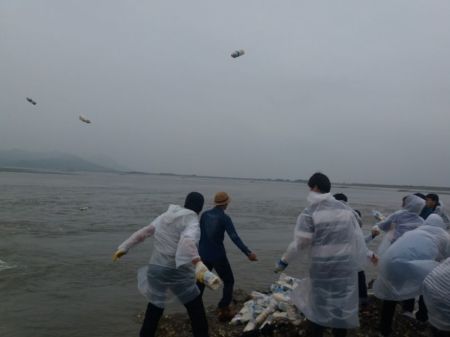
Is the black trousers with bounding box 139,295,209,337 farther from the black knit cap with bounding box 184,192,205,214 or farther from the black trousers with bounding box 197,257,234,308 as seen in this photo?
the black trousers with bounding box 197,257,234,308

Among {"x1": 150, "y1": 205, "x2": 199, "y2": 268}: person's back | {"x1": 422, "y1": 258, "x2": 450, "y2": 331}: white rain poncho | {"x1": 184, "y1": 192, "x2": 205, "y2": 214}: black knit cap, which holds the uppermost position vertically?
{"x1": 184, "y1": 192, "x2": 205, "y2": 214}: black knit cap

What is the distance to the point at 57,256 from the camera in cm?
1127

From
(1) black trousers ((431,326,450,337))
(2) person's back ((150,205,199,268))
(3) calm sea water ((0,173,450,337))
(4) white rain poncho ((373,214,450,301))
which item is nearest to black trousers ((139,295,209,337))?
(2) person's back ((150,205,199,268))

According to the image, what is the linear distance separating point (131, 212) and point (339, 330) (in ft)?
65.7

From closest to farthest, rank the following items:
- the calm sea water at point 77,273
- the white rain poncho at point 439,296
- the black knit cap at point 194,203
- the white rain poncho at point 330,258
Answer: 1. the white rain poncho at point 439,296
2. the white rain poncho at point 330,258
3. the black knit cap at point 194,203
4. the calm sea water at point 77,273

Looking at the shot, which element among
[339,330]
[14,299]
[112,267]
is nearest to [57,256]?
[112,267]

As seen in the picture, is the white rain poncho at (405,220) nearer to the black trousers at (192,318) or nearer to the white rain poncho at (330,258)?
the white rain poncho at (330,258)

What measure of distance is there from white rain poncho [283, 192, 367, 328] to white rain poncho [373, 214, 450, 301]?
2.38 feet

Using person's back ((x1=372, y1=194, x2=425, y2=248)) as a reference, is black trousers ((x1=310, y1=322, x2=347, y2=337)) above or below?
below

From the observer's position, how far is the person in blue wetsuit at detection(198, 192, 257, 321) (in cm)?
610

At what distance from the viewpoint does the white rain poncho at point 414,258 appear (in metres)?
4.86

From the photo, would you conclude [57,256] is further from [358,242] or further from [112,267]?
[358,242]

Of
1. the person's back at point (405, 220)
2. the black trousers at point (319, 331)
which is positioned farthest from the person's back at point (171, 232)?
the person's back at point (405, 220)

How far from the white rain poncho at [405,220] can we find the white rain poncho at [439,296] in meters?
1.97
